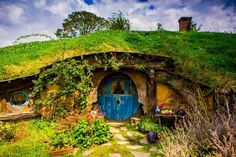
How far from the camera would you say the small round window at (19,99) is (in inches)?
432

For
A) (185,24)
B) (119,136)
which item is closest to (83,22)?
(185,24)

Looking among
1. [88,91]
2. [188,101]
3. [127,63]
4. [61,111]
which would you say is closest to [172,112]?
[188,101]

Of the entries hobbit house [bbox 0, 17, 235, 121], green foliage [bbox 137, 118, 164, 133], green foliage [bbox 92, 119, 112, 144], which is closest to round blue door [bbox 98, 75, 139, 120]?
hobbit house [bbox 0, 17, 235, 121]

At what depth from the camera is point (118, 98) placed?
12.4 m

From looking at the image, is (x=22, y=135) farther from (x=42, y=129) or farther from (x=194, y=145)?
(x=194, y=145)

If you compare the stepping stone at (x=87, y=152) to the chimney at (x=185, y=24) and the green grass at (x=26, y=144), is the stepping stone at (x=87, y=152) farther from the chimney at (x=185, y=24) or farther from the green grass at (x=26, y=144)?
the chimney at (x=185, y=24)

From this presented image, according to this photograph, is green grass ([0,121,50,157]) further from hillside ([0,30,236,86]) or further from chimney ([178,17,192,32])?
chimney ([178,17,192,32])

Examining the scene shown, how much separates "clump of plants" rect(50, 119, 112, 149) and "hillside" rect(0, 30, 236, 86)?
11.1 ft

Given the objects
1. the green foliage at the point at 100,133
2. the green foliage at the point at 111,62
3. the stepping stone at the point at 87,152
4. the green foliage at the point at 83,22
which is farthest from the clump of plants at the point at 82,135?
the green foliage at the point at 83,22

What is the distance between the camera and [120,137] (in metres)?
9.59

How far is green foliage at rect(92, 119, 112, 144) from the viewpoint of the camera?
8.83 m

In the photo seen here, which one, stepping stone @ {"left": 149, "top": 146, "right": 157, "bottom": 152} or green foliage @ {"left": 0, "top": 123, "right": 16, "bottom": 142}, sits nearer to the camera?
stepping stone @ {"left": 149, "top": 146, "right": 157, "bottom": 152}

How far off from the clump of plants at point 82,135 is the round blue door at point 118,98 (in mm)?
3029

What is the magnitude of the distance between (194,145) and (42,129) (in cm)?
654
